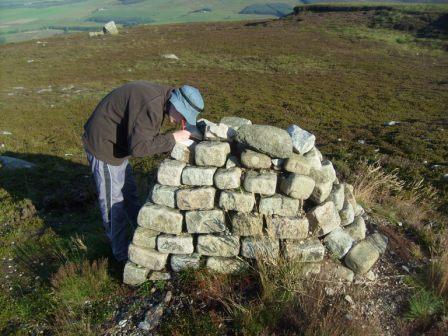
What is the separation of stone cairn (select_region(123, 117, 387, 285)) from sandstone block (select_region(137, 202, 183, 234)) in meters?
0.01

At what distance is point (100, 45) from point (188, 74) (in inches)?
755

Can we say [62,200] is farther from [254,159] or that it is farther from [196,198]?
[254,159]

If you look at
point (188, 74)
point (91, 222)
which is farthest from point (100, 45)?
point (91, 222)

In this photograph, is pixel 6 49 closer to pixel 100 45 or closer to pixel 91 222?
pixel 100 45

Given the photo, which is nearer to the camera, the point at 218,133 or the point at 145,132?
the point at 145,132

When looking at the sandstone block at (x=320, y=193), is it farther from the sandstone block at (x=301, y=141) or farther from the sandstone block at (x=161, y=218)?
the sandstone block at (x=161, y=218)

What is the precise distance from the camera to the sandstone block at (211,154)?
14.9 feet

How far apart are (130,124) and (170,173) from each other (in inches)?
30.6

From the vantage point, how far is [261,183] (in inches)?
177

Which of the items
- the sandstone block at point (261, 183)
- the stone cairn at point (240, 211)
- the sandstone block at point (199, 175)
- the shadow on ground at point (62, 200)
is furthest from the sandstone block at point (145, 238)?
the sandstone block at point (261, 183)

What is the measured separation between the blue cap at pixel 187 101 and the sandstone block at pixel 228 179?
0.74 metres

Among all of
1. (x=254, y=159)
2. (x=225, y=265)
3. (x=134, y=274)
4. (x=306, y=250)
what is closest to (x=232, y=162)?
A: (x=254, y=159)

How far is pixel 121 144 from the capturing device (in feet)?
15.7

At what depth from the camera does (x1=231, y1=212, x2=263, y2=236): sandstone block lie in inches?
173
